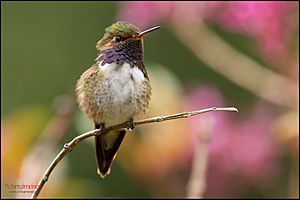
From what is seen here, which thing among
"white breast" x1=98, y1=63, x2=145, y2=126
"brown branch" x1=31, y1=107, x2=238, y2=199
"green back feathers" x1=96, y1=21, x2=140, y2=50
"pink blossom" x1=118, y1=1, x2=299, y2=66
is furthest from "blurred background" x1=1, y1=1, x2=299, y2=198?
"brown branch" x1=31, y1=107, x2=238, y2=199

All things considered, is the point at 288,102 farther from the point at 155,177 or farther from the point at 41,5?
the point at 41,5

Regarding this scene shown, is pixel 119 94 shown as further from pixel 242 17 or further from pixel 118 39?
pixel 242 17

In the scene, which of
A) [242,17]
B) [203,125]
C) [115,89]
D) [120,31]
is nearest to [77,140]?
[115,89]

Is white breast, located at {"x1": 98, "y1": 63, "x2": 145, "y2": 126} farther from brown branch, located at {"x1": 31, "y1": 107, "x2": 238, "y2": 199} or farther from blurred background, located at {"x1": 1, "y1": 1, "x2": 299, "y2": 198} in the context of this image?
brown branch, located at {"x1": 31, "y1": 107, "x2": 238, "y2": 199}

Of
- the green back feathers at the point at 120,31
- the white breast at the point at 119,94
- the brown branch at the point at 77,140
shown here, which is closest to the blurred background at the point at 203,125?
the white breast at the point at 119,94

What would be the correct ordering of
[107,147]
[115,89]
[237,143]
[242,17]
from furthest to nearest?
1. [237,143]
2. [242,17]
3. [107,147]
4. [115,89]

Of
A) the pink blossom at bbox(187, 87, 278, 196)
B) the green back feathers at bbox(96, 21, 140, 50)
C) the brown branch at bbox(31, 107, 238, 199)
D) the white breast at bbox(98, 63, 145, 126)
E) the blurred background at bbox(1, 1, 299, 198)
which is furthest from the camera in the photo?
the pink blossom at bbox(187, 87, 278, 196)

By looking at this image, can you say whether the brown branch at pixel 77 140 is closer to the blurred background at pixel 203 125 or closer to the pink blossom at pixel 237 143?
the blurred background at pixel 203 125

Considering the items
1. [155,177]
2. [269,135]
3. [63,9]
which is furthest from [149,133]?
[63,9]
